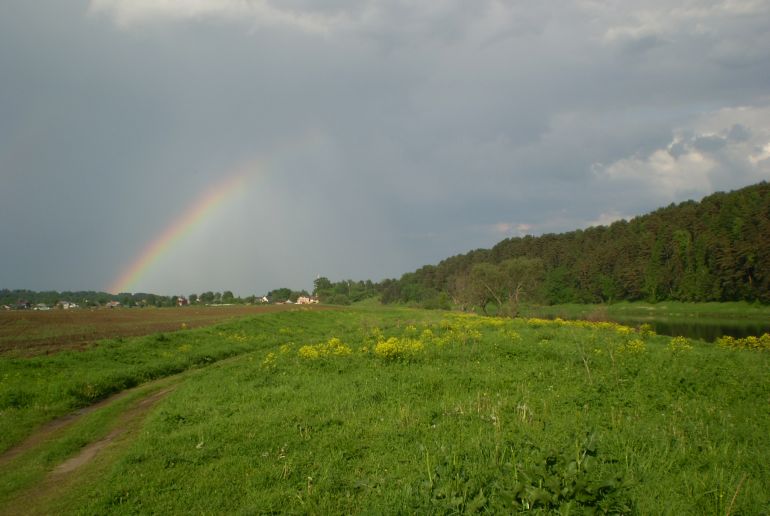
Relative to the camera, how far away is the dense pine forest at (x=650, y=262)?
7331 centimetres

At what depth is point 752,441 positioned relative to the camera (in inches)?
281

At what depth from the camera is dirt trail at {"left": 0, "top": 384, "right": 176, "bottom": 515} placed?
6.76 m

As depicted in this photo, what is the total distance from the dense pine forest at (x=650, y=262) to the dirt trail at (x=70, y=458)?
61356 mm

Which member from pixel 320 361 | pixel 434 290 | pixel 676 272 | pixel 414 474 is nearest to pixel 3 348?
pixel 320 361

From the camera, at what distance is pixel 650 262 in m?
97.2

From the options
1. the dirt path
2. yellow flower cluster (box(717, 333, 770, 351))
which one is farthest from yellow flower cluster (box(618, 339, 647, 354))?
the dirt path

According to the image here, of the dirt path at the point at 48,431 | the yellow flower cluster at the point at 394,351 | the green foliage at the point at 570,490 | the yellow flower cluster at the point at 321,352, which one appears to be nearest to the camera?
the green foliage at the point at 570,490

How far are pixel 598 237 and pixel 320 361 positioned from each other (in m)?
131

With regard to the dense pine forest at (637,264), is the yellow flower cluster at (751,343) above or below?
below

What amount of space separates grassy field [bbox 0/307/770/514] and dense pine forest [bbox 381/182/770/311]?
191ft

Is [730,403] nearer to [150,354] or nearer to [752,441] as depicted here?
[752,441]

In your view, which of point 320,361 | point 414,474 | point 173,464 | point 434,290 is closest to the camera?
point 414,474

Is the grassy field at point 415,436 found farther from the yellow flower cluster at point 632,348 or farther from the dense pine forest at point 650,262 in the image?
the dense pine forest at point 650,262

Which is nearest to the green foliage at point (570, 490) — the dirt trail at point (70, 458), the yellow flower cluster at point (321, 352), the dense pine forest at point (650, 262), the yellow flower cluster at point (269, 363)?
the dirt trail at point (70, 458)
